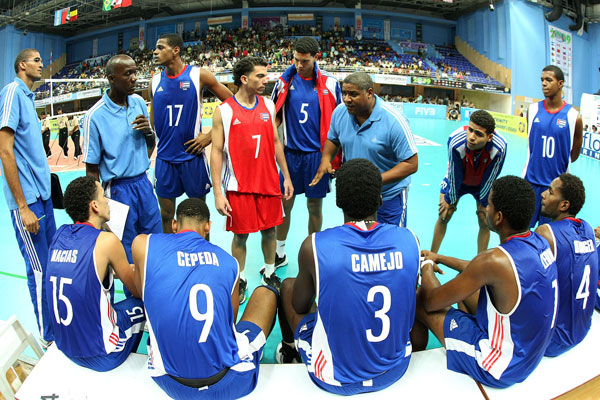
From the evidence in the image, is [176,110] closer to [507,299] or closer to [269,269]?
[269,269]

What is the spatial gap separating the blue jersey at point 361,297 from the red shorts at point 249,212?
5.52ft

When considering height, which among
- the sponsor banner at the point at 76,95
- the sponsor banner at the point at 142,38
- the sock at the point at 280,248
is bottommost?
the sock at the point at 280,248

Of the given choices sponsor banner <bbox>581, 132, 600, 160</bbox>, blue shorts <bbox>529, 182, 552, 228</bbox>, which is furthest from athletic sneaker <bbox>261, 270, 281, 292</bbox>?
sponsor banner <bbox>581, 132, 600, 160</bbox>

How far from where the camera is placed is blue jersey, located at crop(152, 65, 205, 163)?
3.83 m

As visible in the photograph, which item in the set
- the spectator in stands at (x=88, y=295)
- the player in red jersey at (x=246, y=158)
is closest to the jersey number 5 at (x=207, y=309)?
the spectator in stands at (x=88, y=295)

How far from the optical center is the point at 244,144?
361 cm

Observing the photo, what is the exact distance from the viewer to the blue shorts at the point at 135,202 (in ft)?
11.3

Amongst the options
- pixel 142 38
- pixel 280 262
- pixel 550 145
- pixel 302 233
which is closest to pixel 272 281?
pixel 280 262

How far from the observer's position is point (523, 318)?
211 centimetres

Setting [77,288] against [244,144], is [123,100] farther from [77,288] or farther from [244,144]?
[77,288]

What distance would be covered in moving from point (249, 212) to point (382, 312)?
191 centimetres

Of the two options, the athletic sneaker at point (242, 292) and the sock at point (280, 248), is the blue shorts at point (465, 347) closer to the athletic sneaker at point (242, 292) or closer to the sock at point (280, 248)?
the athletic sneaker at point (242, 292)

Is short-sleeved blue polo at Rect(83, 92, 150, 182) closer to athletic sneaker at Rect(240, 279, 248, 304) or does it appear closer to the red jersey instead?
the red jersey

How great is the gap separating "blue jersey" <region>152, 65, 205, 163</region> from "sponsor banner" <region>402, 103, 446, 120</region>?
2093cm
